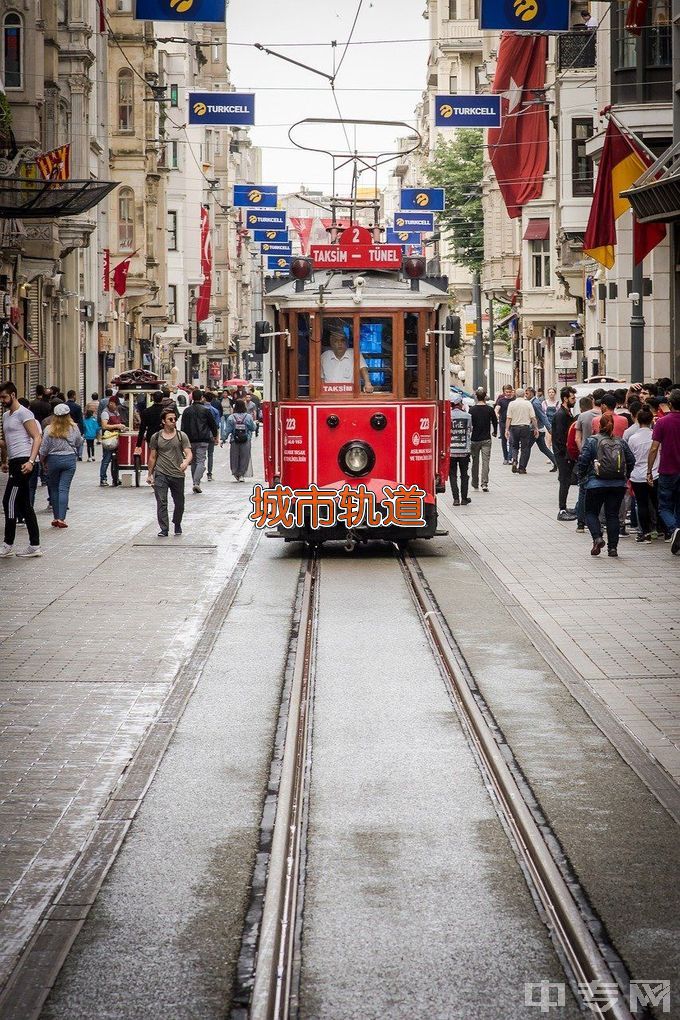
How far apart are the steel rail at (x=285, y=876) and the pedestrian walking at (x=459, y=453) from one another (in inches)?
598

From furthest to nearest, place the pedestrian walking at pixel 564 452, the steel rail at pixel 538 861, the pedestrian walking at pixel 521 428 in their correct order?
the pedestrian walking at pixel 521 428
the pedestrian walking at pixel 564 452
the steel rail at pixel 538 861

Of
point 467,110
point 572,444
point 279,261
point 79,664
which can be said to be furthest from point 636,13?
point 279,261

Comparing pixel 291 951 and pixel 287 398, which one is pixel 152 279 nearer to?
pixel 287 398

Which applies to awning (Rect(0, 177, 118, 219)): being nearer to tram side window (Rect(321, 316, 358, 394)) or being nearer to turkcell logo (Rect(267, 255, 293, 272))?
tram side window (Rect(321, 316, 358, 394))

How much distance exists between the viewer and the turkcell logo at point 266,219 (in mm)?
52906

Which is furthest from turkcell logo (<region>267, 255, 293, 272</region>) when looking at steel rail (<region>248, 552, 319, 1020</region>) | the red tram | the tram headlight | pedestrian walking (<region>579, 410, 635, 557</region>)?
steel rail (<region>248, 552, 319, 1020</region>)

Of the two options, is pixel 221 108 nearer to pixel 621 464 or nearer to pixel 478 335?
pixel 621 464

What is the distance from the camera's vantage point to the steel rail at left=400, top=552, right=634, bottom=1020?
5.70m

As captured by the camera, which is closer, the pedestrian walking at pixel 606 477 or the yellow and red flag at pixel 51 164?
the pedestrian walking at pixel 606 477

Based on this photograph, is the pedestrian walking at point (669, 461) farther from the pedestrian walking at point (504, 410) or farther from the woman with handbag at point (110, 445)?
the pedestrian walking at point (504, 410)

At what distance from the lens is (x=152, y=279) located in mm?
67812

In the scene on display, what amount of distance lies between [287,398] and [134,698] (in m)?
8.68

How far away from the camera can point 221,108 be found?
30.0 m

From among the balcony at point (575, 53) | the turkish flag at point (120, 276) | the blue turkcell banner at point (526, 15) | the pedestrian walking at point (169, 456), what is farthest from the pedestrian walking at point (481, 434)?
the turkish flag at point (120, 276)
